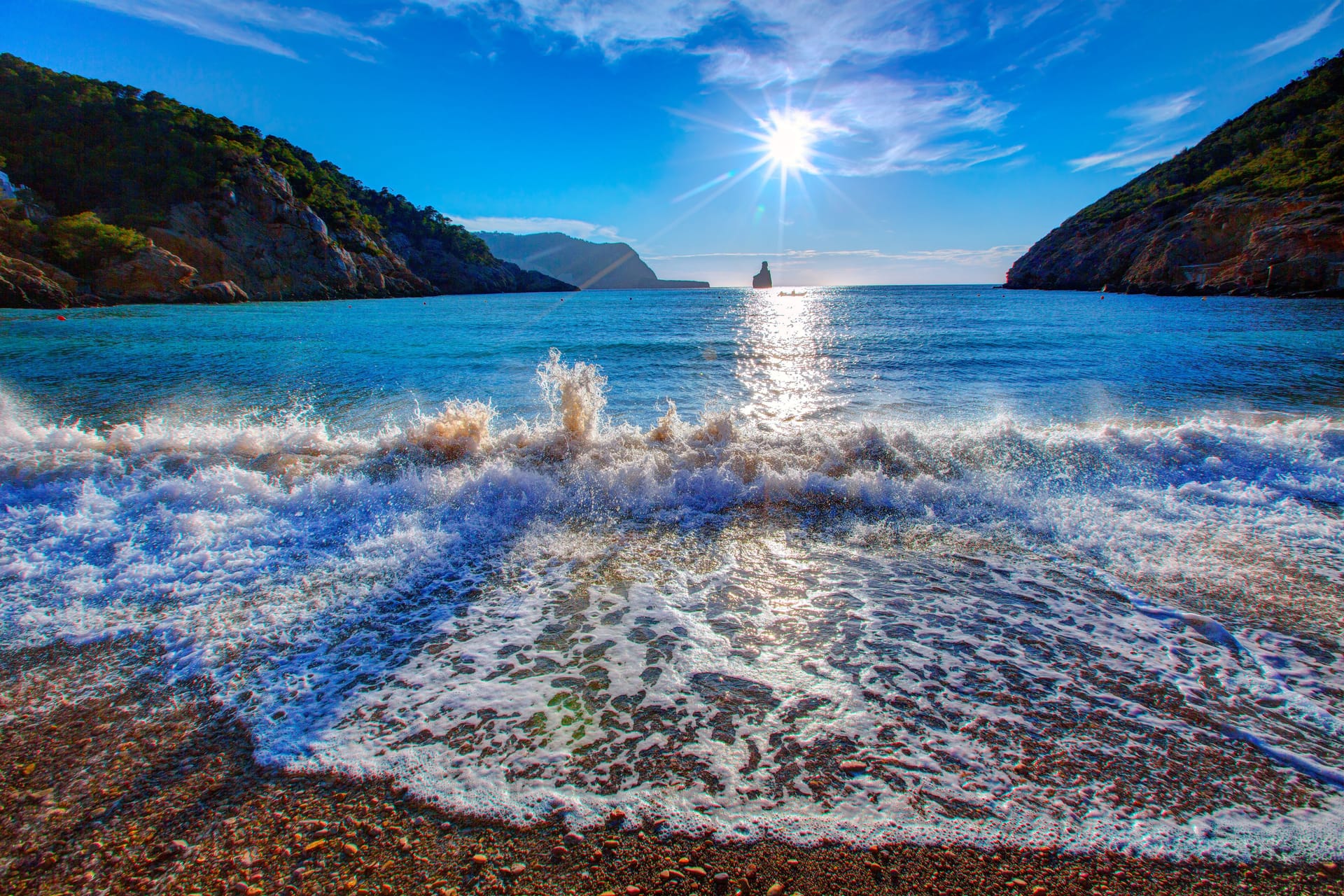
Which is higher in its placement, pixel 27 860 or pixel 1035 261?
pixel 1035 261

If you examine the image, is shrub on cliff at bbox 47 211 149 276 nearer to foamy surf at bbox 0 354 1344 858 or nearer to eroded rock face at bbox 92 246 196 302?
eroded rock face at bbox 92 246 196 302

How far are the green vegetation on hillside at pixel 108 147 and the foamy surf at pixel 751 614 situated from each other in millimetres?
77865

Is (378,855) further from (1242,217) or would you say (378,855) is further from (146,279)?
(1242,217)

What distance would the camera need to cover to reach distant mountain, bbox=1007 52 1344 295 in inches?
1688

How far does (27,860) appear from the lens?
2377 millimetres

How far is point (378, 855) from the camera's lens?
7.78 feet

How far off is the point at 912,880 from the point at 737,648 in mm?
1769

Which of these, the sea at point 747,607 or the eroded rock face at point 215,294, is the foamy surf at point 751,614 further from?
the eroded rock face at point 215,294

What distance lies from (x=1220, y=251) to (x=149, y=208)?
116m

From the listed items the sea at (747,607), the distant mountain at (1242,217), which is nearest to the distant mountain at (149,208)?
the sea at (747,607)

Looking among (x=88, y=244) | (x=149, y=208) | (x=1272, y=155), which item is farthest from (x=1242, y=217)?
(x=149, y=208)

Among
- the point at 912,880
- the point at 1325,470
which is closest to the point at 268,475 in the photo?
the point at 912,880

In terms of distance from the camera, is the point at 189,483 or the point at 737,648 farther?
the point at 189,483

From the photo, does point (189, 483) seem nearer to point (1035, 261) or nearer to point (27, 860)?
point (27, 860)
